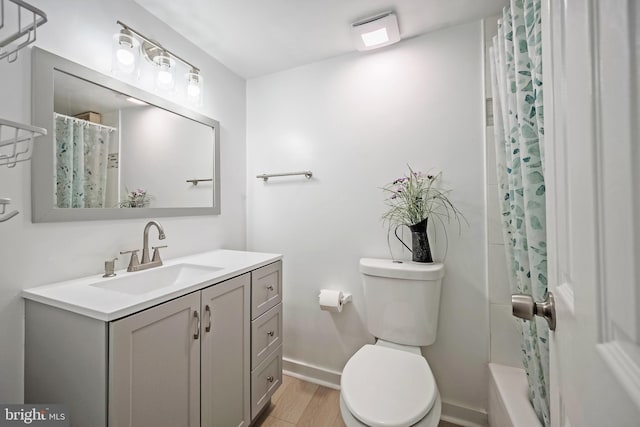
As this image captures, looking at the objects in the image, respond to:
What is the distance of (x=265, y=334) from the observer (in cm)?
147

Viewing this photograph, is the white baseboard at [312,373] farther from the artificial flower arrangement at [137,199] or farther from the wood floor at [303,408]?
the artificial flower arrangement at [137,199]

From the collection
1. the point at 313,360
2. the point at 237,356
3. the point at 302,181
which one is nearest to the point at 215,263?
the point at 237,356

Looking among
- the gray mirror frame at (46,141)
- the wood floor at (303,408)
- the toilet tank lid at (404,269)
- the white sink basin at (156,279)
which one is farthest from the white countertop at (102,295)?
the wood floor at (303,408)

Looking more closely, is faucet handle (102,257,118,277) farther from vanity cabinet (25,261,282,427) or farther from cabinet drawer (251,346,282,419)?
cabinet drawer (251,346,282,419)

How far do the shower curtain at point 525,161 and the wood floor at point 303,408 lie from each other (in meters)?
0.89

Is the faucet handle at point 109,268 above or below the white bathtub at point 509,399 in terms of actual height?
above

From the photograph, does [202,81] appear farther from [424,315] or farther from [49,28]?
[424,315]

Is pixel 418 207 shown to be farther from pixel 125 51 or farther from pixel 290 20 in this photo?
pixel 125 51

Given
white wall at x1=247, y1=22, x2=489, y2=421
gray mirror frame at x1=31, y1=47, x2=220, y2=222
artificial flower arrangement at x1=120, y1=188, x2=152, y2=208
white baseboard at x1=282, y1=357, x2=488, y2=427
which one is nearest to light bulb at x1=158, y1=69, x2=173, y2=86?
gray mirror frame at x1=31, y1=47, x2=220, y2=222

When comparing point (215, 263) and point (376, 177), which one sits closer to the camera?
point (215, 263)

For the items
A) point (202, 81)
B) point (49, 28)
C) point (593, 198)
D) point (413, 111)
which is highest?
point (202, 81)

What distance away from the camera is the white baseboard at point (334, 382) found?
1450mm

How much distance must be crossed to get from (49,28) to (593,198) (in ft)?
5.61

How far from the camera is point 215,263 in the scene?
1.44m
